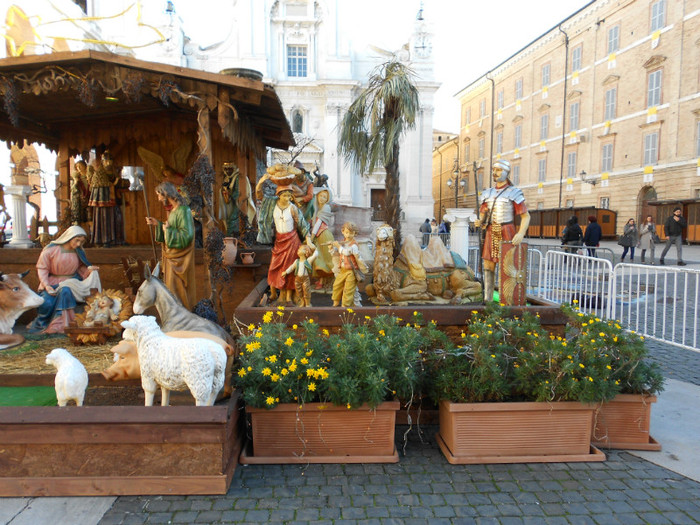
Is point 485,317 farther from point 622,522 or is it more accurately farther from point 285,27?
point 285,27

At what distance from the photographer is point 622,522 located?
9.44ft

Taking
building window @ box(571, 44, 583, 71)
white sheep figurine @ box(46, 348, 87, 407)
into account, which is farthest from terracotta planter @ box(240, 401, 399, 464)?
building window @ box(571, 44, 583, 71)

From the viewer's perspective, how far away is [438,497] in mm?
3143

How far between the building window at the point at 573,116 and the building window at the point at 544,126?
2.25m

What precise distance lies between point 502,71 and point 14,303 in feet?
126

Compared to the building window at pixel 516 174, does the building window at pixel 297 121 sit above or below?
above

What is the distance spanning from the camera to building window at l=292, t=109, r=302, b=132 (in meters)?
30.2

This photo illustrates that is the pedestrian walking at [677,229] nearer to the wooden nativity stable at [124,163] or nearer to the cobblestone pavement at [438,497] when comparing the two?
the wooden nativity stable at [124,163]

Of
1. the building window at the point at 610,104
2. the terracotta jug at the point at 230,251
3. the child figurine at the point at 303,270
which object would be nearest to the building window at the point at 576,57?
the building window at the point at 610,104

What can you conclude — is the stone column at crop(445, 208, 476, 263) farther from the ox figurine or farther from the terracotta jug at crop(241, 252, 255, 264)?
the ox figurine

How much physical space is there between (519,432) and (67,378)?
3.54 m

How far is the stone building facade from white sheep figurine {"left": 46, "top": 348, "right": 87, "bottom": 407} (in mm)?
24359

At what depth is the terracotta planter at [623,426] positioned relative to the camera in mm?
3807

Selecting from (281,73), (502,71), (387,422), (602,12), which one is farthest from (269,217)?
(502,71)
